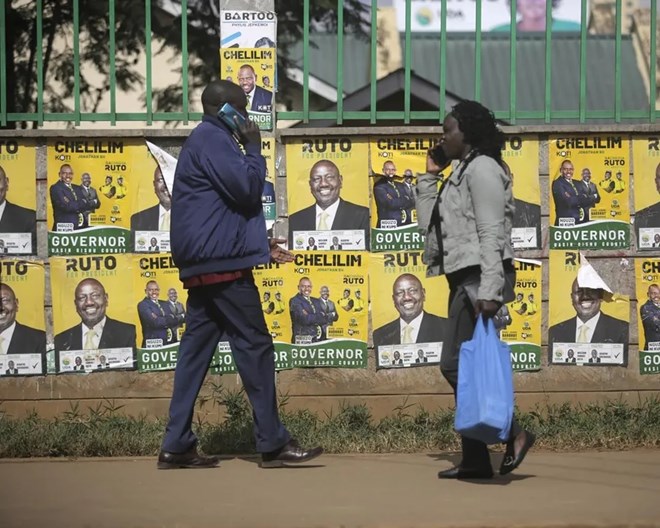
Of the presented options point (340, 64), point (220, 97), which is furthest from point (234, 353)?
point (340, 64)

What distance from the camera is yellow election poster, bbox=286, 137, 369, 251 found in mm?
7012

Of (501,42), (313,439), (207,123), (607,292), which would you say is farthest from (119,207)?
(501,42)

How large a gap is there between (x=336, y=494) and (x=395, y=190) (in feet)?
7.21

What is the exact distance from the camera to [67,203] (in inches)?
275

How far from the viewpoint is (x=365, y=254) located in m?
7.04

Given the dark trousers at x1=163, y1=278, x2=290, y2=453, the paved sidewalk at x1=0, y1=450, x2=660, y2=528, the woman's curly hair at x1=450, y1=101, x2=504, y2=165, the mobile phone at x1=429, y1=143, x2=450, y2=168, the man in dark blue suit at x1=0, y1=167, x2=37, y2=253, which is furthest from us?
the man in dark blue suit at x1=0, y1=167, x2=37, y2=253

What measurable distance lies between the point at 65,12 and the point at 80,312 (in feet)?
17.3

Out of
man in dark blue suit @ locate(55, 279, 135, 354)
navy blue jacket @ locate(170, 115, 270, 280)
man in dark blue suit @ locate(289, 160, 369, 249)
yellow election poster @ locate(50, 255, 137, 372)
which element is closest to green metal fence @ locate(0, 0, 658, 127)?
man in dark blue suit @ locate(289, 160, 369, 249)

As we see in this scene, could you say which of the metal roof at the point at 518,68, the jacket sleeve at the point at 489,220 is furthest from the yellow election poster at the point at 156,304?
the metal roof at the point at 518,68

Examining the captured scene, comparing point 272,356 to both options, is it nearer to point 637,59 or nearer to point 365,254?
point 365,254

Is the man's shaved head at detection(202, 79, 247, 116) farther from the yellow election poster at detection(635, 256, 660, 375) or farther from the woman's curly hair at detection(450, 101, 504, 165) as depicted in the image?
the yellow election poster at detection(635, 256, 660, 375)

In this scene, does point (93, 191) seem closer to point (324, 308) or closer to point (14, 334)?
point (14, 334)

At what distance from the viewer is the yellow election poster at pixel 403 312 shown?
704 cm

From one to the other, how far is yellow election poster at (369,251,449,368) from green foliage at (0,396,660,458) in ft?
1.01
